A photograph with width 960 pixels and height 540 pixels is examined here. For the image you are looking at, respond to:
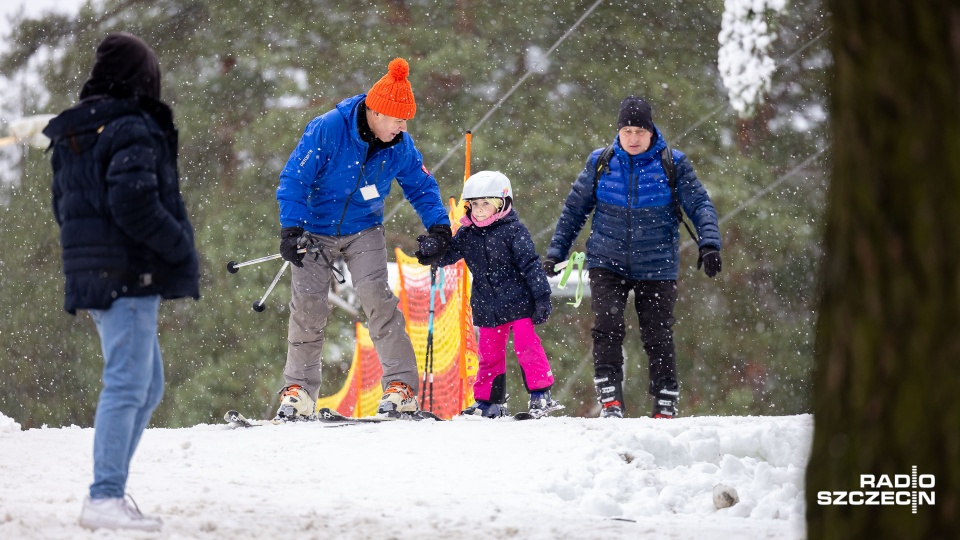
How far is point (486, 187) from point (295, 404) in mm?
1629

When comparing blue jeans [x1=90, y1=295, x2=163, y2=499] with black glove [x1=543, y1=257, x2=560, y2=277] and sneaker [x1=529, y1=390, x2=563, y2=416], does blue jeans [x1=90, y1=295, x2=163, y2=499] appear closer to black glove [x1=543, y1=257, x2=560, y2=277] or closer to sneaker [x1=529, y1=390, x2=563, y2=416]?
sneaker [x1=529, y1=390, x2=563, y2=416]

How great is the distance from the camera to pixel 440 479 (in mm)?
5074

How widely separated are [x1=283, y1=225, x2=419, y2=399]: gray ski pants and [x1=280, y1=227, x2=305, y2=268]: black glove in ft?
0.56

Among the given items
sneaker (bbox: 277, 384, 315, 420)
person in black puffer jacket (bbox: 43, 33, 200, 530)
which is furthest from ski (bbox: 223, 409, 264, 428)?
person in black puffer jacket (bbox: 43, 33, 200, 530)

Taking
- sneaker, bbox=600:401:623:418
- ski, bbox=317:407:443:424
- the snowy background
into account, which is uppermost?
sneaker, bbox=600:401:623:418

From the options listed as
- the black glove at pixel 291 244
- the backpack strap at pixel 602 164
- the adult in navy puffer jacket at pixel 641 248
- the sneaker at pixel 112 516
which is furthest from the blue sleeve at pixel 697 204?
the sneaker at pixel 112 516

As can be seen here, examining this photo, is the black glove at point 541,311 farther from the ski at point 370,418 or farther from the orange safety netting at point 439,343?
the orange safety netting at point 439,343

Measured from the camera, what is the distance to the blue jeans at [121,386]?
3.68m

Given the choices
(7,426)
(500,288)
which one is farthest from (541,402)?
Answer: (7,426)

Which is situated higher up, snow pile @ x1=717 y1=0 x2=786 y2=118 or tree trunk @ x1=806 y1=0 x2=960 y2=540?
snow pile @ x1=717 y1=0 x2=786 y2=118

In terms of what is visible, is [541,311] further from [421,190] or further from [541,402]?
[421,190]

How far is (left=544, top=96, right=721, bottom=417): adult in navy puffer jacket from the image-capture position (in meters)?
7.32

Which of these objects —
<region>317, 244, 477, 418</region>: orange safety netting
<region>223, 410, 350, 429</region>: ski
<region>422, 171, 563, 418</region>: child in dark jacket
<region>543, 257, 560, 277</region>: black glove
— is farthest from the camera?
<region>317, 244, 477, 418</region>: orange safety netting

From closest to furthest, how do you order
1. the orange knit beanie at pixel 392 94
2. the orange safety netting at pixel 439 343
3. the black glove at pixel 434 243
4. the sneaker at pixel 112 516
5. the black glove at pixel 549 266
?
the sneaker at pixel 112 516, the orange knit beanie at pixel 392 94, the black glove at pixel 434 243, the black glove at pixel 549 266, the orange safety netting at pixel 439 343
